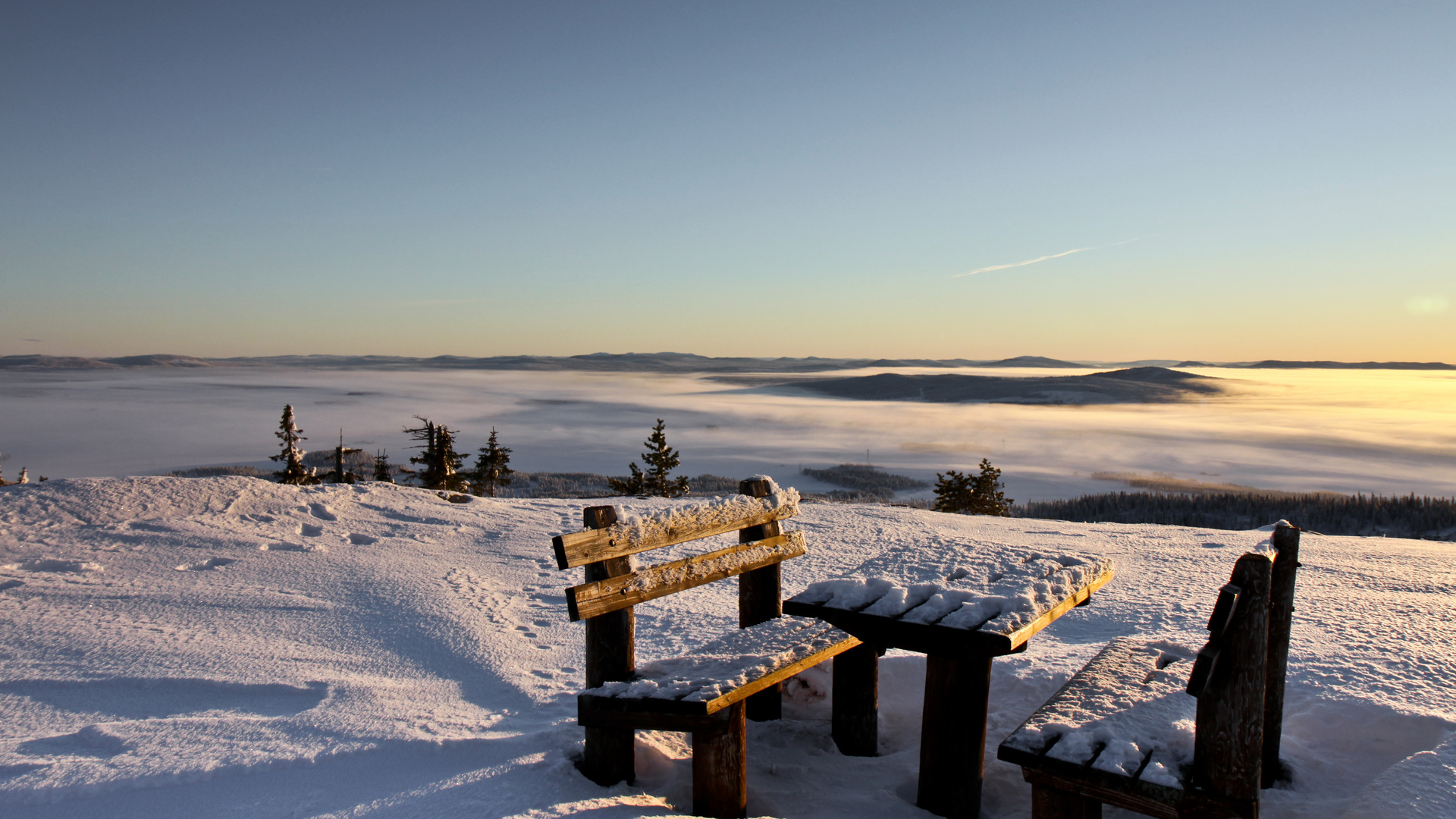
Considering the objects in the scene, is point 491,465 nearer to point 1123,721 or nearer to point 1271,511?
point 1123,721

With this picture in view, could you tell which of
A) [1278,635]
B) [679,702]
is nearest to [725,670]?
[679,702]

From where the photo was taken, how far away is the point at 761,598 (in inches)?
206

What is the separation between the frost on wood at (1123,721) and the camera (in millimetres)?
3158

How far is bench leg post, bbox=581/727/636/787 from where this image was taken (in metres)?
3.77

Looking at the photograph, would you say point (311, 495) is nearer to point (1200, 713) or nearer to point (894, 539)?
point (894, 539)

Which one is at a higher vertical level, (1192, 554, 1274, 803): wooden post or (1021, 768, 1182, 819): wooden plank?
(1192, 554, 1274, 803): wooden post

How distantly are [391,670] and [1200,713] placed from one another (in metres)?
5.05

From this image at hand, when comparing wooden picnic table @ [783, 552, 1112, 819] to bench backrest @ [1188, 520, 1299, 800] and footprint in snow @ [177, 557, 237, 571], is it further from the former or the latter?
footprint in snow @ [177, 557, 237, 571]

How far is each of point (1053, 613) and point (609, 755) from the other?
249 cm

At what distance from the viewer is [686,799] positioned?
12.8ft

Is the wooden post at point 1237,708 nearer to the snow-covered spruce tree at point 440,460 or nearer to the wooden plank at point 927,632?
the wooden plank at point 927,632

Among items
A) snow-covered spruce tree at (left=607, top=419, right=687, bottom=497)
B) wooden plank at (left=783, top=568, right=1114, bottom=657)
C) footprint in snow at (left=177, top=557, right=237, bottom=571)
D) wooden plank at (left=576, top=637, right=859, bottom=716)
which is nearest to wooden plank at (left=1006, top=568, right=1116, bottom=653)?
wooden plank at (left=783, top=568, right=1114, bottom=657)

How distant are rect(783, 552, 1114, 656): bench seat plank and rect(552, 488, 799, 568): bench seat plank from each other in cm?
63

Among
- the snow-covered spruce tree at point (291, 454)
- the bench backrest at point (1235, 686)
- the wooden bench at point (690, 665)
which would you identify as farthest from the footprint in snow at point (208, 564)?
the snow-covered spruce tree at point (291, 454)
